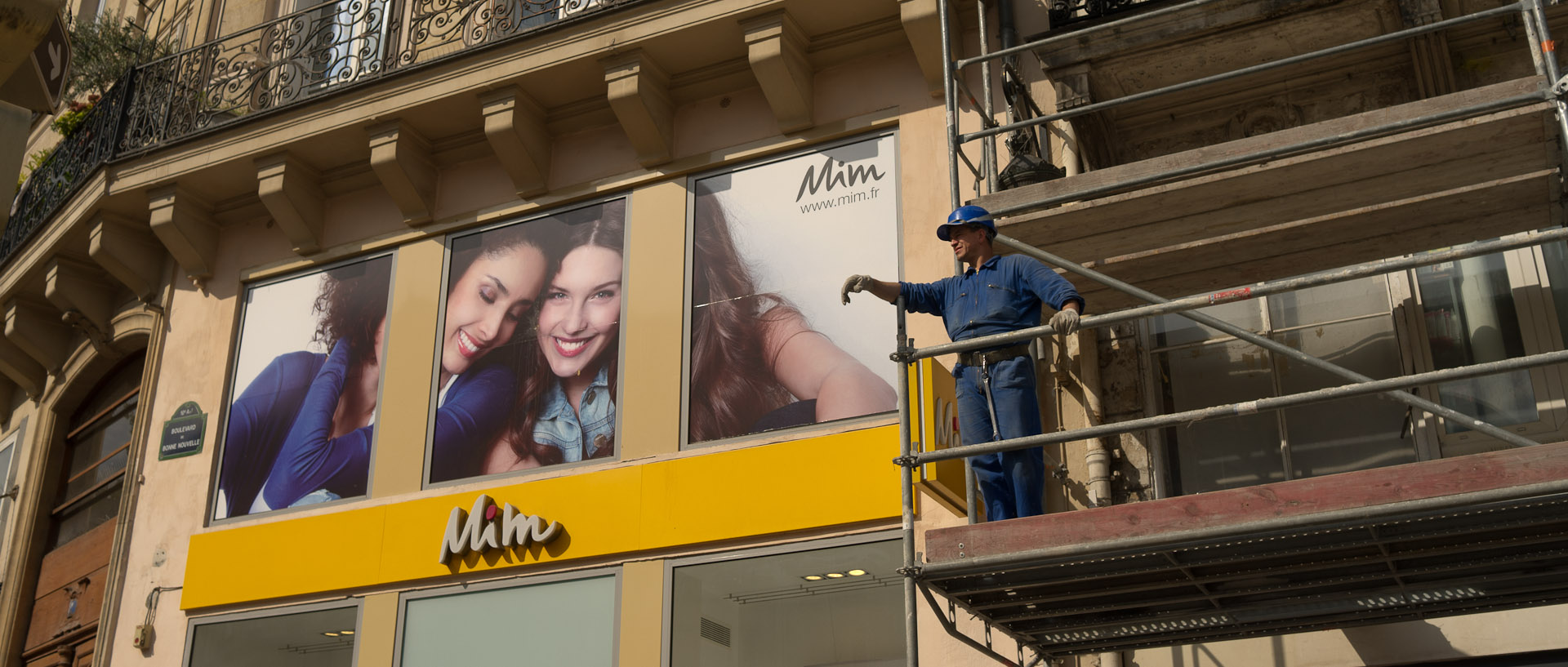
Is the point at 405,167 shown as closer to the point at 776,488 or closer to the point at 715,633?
the point at 776,488

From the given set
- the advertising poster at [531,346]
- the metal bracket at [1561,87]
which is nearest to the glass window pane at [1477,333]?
the metal bracket at [1561,87]

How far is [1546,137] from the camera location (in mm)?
6992

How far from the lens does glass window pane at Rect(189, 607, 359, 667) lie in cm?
1062

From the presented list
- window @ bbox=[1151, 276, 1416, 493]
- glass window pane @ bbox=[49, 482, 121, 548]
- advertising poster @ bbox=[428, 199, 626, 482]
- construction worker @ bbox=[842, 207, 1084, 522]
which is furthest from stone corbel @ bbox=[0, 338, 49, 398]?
window @ bbox=[1151, 276, 1416, 493]

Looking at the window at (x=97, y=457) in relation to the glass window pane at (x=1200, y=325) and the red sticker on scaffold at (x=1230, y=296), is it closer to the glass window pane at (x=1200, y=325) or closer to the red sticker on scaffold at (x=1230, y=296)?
the glass window pane at (x=1200, y=325)

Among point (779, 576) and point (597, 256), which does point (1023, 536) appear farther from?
point (597, 256)

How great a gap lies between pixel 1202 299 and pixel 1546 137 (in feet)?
7.58

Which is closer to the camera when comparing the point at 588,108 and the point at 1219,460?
the point at 1219,460

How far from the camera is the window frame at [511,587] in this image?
9508mm

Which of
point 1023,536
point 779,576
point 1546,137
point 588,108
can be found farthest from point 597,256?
point 1546,137

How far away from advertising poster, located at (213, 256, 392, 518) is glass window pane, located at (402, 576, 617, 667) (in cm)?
137

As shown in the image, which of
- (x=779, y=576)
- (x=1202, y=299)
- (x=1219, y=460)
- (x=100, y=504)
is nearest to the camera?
(x=1202, y=299)

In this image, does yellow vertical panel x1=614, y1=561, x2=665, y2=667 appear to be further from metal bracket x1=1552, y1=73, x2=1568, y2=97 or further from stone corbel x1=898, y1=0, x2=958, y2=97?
metal bracket x1=1552, y1=73, x2=1568, y2=97

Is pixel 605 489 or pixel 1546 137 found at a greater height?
pixel 1546 137
